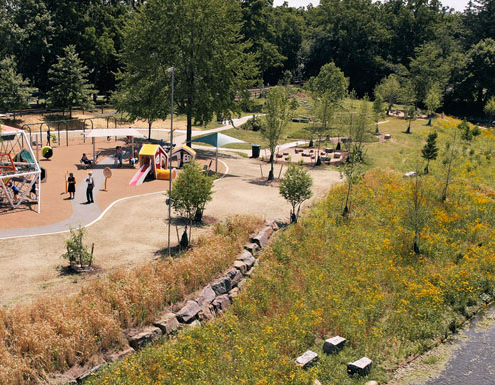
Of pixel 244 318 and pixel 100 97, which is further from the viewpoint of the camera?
pixel 100 97

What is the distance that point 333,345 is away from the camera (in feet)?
49.8

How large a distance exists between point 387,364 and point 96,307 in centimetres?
918

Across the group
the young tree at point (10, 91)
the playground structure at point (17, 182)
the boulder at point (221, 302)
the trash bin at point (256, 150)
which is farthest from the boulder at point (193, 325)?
the young tree at point (10, 91)

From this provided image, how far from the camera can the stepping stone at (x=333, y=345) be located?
49.8 ft

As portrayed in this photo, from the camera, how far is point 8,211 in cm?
2438

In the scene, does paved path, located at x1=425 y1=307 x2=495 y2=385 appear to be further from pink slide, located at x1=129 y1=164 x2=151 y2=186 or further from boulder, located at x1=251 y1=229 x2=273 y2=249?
pink slide, located at x1=129 y1=164 x2=151 y2=186

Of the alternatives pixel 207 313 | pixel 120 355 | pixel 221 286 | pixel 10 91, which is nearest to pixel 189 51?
pixel 10 91

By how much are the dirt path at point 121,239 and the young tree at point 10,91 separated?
29.4m

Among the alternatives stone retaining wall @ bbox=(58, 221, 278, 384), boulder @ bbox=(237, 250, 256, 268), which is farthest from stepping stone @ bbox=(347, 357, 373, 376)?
boulder @ bbox=(237, 250, 256, 268)

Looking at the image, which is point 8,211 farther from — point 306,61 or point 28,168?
point 306,61

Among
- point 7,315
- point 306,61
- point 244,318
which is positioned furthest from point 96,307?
point 306,61

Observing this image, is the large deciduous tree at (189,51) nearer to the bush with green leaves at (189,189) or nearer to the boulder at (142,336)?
the bush with green leaves at (189,189)

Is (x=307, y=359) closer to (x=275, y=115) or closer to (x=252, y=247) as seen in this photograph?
(x=252, y=247)

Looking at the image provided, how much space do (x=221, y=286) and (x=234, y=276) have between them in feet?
3.64
